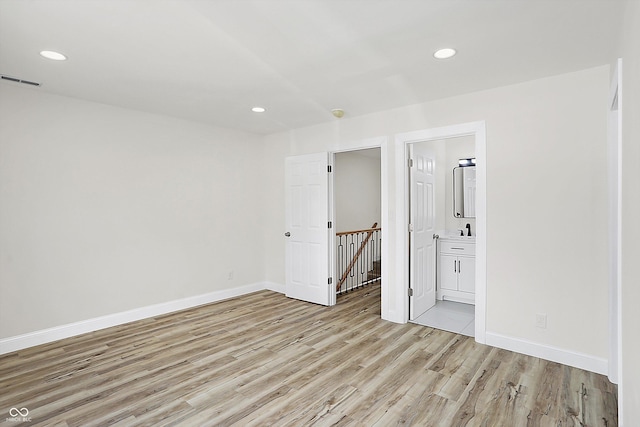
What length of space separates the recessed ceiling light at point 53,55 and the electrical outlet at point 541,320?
4535 millimetres

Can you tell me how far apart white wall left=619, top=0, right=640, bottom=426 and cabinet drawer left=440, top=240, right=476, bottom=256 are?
111 inches

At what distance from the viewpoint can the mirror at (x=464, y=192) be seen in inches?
199

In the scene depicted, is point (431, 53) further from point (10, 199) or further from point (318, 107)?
point (10, 199)

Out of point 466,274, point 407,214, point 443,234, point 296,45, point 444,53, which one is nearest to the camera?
point 296,45

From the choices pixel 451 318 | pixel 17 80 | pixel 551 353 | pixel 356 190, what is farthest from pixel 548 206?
pixel 17 80

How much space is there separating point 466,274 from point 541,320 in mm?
1639

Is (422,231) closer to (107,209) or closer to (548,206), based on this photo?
(548,206)

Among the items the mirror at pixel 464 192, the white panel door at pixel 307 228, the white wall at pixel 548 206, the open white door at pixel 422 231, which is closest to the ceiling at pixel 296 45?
the white wall at pixel 548 206

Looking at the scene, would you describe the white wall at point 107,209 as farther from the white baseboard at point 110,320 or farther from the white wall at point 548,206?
the white wall at point 548,206

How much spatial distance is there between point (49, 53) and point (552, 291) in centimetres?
455

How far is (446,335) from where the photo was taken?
11.6 feet

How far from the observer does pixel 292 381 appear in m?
2.62

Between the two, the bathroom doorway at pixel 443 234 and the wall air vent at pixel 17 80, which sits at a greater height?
the wall air vent at pixel 17 80

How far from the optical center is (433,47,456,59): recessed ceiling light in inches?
96.5
